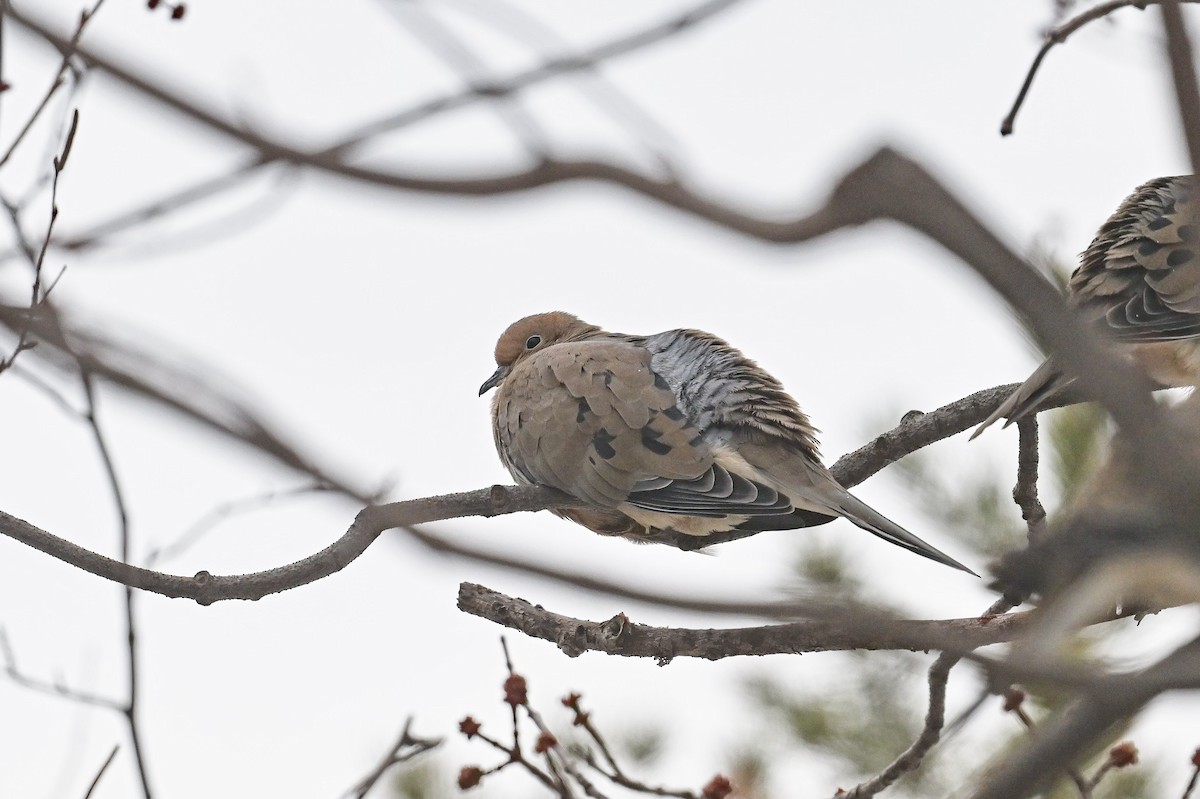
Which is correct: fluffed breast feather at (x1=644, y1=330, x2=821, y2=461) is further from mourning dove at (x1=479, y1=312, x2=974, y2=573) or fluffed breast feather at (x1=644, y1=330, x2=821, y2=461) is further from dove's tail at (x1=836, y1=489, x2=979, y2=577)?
dove's tail at (x1=836, y1=489, x2=979, y2=577)

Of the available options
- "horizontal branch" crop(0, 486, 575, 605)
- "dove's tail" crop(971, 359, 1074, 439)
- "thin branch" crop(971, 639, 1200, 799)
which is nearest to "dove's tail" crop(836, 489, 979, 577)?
"dove's tail" crop(971, 359, 1074, 439)

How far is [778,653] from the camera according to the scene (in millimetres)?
2590

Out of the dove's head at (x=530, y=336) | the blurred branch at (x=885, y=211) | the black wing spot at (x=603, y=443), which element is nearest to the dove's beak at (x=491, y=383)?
the dove's head at (x=530, y=336)

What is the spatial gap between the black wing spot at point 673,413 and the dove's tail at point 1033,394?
Result: 3.12 ft

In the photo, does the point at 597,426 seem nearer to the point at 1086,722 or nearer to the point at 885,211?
the point at 1086,722

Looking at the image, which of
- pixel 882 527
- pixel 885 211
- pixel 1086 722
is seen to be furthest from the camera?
pixel 882 527

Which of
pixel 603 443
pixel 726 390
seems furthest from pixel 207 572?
pixel 726 390

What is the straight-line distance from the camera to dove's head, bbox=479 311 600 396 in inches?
180

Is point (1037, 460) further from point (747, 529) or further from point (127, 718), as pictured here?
point (127, 718)

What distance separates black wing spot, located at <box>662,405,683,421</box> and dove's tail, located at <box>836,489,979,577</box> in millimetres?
586

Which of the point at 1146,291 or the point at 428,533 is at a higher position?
the point at 1146,291

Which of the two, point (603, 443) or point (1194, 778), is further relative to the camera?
point (603, 443)

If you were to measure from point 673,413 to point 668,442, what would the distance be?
0.13 meters

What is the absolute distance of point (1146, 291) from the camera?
3145 millimetres
